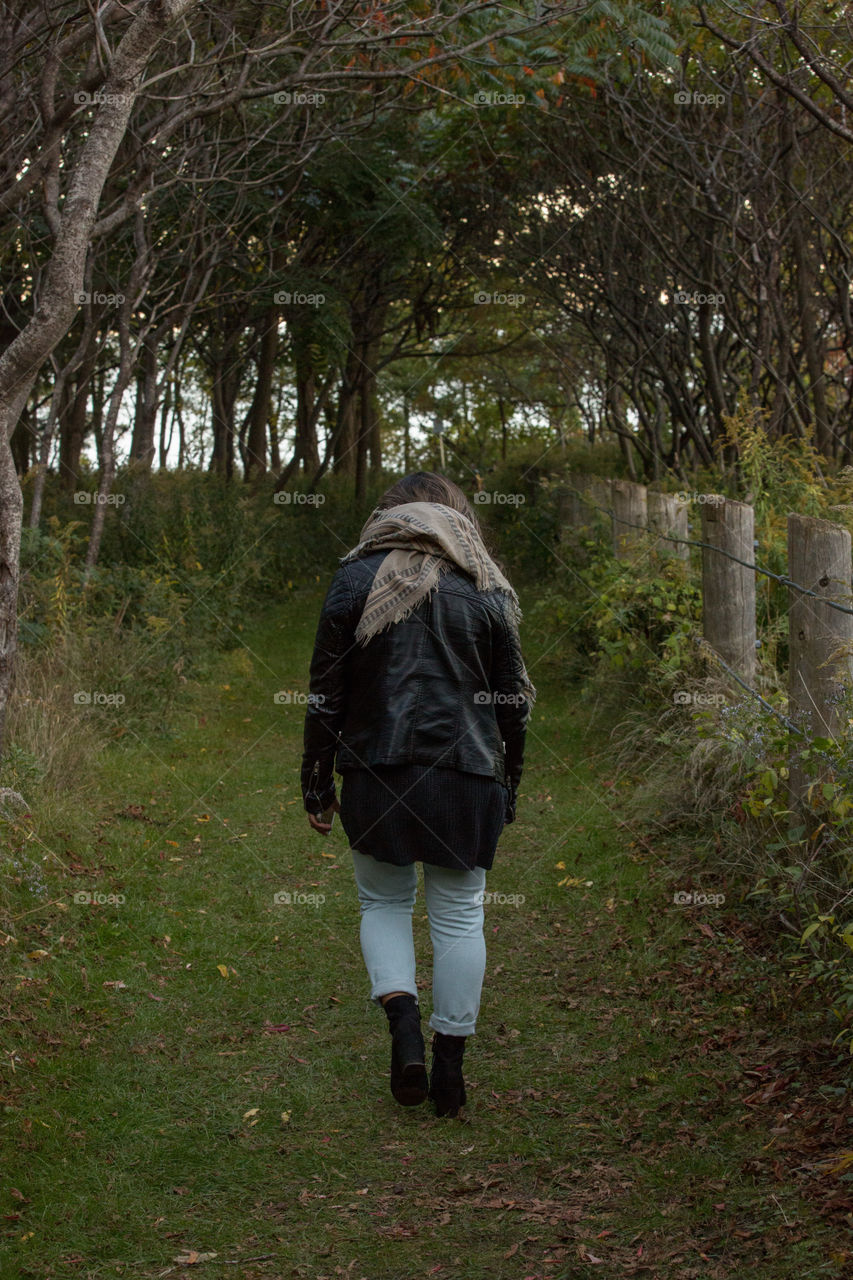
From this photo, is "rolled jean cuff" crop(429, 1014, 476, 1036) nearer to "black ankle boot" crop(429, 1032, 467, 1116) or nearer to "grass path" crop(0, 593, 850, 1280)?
"black ankle boot" crop(429, 1032, 467, 1116)

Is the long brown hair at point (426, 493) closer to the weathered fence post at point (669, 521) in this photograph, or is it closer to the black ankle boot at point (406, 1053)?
the black ankle boot at point (406, 1053)

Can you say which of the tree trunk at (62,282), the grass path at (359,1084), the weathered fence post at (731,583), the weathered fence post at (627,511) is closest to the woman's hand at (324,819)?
the grass path at (359,1084)

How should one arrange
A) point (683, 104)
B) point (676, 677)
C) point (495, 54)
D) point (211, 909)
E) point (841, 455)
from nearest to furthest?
point (211, 909)
point (676, 677)
point (495, 54)
point (683, 104)
point (841, 455)

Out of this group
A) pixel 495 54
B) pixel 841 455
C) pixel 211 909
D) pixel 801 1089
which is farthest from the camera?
pixel 841 455

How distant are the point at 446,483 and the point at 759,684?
309 cm

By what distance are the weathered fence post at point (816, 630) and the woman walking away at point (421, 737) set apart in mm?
1257

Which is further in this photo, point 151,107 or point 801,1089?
point 151,107

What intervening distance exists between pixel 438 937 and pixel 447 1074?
44 cm

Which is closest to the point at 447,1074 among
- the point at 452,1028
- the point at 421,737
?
the point at 452,1028

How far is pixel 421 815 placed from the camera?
3.73 metres

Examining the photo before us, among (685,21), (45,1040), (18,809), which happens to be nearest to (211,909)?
(18,809)

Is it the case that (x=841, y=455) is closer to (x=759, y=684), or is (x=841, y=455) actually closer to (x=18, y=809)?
(x=759, y=684)

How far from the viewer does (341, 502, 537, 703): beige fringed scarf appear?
3.81 meters

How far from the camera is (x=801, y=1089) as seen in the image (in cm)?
372
